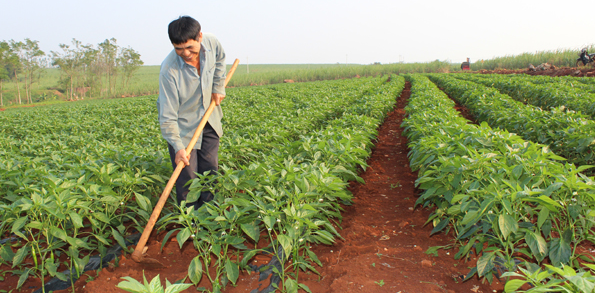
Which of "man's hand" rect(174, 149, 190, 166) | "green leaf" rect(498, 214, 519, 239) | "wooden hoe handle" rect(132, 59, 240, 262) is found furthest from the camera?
"man's hand" rect(174, 149, 190, 166)

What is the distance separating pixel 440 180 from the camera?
2516mm

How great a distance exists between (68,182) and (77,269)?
25.3 inches

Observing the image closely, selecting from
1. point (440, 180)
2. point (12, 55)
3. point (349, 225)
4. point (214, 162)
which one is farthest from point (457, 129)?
point (12, 55)

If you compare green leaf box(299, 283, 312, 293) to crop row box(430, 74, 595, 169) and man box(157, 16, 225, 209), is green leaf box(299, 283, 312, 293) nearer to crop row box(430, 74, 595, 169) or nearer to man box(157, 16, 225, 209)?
man box(157, 16, 225, 209)

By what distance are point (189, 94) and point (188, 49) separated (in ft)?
1.37

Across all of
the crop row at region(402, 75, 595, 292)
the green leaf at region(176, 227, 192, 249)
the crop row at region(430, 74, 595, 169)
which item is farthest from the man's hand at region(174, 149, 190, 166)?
the crop row at region(430, 74, 595, 169)

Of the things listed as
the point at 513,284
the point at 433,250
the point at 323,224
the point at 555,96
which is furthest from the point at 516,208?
the point at 555,96

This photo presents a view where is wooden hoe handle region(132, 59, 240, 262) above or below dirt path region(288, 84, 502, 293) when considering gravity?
above

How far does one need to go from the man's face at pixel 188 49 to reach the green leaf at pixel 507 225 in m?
2.37

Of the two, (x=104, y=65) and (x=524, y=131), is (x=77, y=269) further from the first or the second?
(x=104, y=65)

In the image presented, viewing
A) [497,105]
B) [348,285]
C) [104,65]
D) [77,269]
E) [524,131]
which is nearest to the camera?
[348,285]

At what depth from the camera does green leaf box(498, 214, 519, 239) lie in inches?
66.4

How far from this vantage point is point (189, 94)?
2.68 meters

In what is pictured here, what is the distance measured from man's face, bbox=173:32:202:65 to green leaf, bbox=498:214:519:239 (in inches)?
93.4
